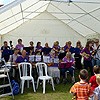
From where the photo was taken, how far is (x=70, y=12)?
12.9m

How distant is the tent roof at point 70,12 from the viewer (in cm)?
1053

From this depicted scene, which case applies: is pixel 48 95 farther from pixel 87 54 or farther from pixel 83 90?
pixel 83 90

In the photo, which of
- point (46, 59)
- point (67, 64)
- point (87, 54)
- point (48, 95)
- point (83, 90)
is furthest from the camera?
point (87, 54)

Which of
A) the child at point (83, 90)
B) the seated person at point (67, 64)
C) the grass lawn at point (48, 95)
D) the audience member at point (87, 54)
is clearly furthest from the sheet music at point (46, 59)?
the child at point (83, 90)

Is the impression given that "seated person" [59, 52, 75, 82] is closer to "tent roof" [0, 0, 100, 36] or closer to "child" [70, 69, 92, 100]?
"tent roof" [0, 0, 100, 36]

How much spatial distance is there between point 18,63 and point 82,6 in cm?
485

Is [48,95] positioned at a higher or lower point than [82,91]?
lower

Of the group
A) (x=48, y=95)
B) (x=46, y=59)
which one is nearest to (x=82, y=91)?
(x=48, y=95)

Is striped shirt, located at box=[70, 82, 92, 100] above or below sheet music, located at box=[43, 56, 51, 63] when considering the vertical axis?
below

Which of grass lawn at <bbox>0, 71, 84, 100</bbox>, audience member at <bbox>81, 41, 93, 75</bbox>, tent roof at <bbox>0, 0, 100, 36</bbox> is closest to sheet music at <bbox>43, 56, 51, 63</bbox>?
grass lawn at <bbox>0, 71, 84, 100</bbox>

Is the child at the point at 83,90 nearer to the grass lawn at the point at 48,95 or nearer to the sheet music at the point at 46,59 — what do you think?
the grass lawn at the point at 48,95

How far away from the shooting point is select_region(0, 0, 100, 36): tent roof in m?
10.5

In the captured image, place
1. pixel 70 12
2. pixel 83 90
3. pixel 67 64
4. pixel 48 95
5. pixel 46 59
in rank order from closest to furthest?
1. pixel 83 90
2. pixel 48 95
3. pixel 46 59
4. pixel 67 64
5. pixel 70 12

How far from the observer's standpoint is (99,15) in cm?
1175
